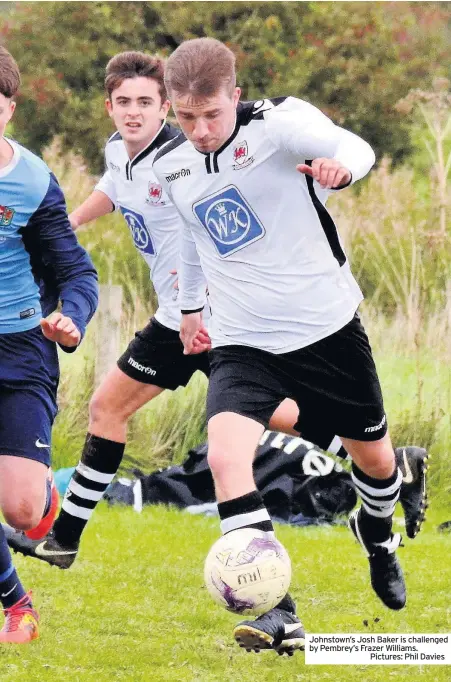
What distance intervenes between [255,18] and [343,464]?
32.2 feet

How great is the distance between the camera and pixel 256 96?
57.8 ft

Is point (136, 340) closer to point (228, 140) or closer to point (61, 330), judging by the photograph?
point (61, 330)

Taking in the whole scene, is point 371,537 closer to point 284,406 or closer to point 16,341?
point 284,406

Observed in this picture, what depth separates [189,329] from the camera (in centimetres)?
560

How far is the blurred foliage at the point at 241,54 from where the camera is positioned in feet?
57.2

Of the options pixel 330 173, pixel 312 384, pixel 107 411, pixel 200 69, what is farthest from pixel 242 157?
pixel 107 411

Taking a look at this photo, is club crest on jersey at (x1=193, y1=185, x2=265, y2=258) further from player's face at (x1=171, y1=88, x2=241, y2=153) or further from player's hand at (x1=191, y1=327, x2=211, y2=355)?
player's hand at (x1=191, y1=327, x2=211, y2=355)

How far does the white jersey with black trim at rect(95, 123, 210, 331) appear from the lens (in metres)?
6.20

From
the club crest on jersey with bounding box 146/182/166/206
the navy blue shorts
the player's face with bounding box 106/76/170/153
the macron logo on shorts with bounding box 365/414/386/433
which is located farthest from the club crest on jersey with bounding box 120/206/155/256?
the macron logo on shorts with bounding box 365/414/386/433

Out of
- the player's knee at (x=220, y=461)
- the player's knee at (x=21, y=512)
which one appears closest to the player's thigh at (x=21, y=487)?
the player's knee at (x=21, y=512)

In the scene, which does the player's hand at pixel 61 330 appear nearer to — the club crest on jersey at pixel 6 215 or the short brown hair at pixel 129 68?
the club crest on jersey at pixel 6 215

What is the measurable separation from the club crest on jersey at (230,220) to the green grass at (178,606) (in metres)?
1.60

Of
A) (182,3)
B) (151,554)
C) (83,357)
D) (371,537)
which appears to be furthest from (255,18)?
(371,537)

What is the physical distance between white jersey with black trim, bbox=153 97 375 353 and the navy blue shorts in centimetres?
77
